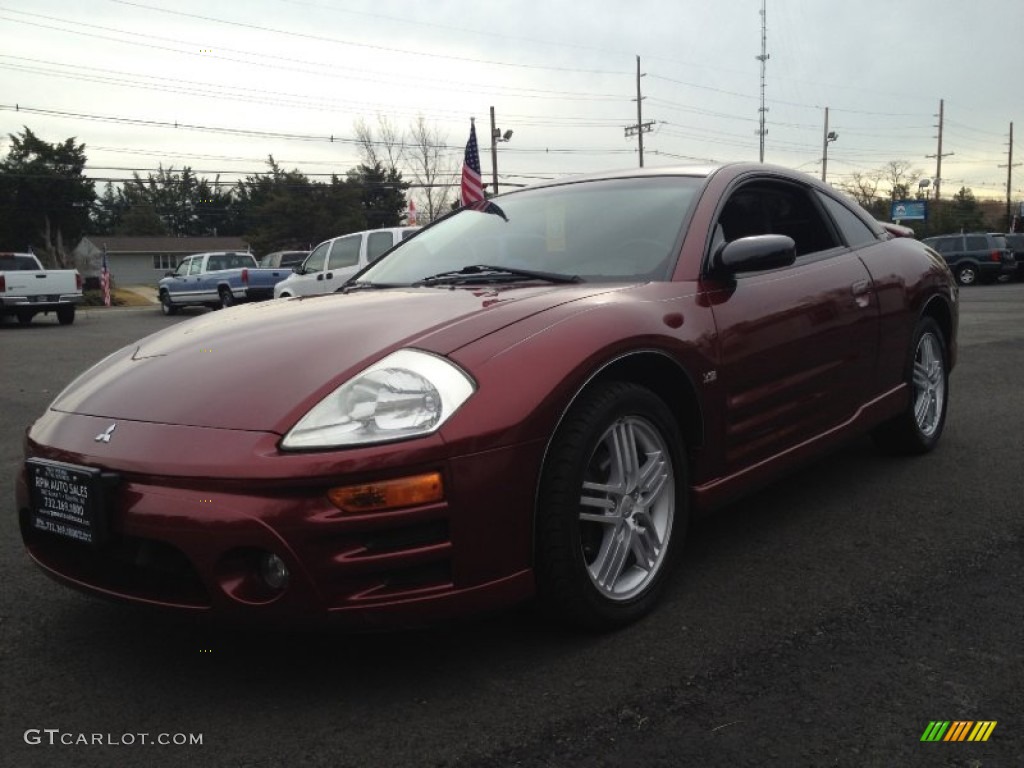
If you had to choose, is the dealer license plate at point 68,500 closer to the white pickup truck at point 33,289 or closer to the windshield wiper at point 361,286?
the windshield wiper at point 361,286

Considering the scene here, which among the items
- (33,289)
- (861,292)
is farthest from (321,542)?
(33,289)

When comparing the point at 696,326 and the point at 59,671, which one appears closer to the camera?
the point at 59,671

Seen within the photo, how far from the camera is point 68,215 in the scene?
54.1 m

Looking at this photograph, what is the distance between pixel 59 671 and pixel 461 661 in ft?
3.58

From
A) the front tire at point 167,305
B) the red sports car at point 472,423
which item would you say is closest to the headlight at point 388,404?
the red sports car at point 472,423

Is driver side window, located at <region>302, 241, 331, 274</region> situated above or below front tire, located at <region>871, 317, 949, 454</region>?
above

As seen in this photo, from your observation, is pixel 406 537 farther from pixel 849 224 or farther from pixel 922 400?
pixel 922 400

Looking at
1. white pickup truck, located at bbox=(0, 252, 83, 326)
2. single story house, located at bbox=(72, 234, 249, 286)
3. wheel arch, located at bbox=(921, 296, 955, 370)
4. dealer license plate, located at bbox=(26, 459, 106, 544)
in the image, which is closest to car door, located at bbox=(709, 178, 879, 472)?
wheel arch, located at bbox=(921, 296, 955, 370)

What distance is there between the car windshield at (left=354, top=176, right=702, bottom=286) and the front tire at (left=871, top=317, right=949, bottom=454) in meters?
1.75

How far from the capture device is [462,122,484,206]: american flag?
15859 mm

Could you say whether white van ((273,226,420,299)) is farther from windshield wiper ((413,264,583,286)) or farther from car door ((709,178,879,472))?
windshield wiper ((413,264,583,286))

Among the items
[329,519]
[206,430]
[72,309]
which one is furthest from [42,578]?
[72,309]

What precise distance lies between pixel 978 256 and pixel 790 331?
29156mm

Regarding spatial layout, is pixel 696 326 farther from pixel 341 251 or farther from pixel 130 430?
pixel 341 251
